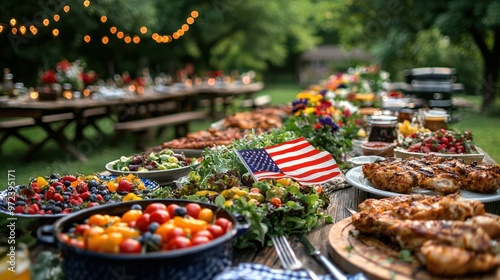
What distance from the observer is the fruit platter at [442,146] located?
11.6 feet

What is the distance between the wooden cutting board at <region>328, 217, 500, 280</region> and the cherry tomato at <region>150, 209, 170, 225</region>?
665 mm

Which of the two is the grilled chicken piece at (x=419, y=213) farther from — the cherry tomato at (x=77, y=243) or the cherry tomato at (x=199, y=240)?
the cherry tomato at (x=77, y=243)

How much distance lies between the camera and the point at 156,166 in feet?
11.0

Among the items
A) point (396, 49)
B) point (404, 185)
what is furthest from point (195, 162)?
point (396, 49)

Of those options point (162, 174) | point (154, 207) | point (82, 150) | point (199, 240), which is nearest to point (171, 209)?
point (154, 207)

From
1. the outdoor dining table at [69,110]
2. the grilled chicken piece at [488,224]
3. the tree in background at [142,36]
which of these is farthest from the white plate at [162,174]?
the tree in background at [142,36]

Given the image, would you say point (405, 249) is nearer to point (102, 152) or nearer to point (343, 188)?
point (343, 188)

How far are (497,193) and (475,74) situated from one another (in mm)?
27474

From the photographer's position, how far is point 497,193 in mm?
2717

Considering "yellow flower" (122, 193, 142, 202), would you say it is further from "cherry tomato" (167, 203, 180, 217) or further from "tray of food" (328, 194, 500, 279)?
"tray of food" (328, 194, 500, 279)

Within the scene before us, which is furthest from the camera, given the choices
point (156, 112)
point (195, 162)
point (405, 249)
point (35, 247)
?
point (156, 112)

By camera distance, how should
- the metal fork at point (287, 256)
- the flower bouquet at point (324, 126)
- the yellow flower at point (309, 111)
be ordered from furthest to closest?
the yellow flower at point (309, 111) → the flower bouquet at point (324, 126) → the metal fork at point (287, 256)

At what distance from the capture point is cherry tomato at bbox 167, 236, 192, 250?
1.69 m

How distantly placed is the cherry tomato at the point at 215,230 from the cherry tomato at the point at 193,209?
0.56 feet
